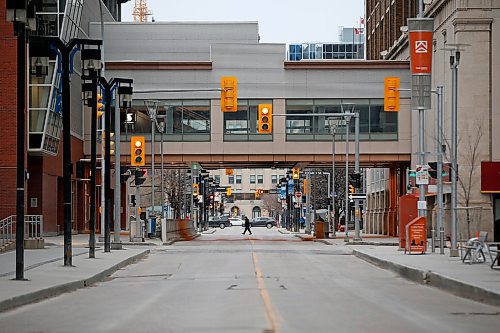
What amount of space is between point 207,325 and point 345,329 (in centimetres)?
205

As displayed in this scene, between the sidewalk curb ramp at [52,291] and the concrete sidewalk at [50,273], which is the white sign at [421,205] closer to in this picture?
the concrete sidewalk at [50,273]

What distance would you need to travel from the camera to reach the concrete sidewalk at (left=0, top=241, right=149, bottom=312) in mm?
19312

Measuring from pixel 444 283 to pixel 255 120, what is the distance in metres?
46.2

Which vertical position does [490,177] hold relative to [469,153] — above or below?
below

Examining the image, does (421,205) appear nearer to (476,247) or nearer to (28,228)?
(476,247)

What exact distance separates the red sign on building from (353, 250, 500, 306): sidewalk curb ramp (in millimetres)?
25190

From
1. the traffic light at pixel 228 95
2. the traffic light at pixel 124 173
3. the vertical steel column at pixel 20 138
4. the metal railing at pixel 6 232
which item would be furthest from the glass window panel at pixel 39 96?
the vertical steel column at pixel 20 138

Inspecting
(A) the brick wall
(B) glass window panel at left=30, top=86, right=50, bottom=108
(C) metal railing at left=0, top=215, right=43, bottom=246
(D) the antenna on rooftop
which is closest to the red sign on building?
(B) glass window panel at left=30, top=86, right=50, bottom=108

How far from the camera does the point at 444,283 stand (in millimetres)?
23031

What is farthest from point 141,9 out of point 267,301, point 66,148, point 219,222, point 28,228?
point 267,301

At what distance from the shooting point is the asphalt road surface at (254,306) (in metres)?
14.6

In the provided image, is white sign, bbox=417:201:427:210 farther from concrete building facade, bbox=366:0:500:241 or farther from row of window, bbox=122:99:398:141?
row of window, bbox=122:99:398:141

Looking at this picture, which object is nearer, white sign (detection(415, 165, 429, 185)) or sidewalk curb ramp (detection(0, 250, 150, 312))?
sidewalk curb ramp (detection(0, 250, 150, 312))

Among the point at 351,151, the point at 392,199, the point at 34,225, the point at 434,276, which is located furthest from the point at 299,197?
the point at 434,276
